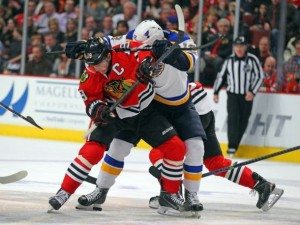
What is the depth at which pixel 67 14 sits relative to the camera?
15.5 m

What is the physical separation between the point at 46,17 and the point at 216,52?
2.83 m

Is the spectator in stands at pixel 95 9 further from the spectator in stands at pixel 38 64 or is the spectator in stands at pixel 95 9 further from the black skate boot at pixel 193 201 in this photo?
the black skate boot at pixel 193 201

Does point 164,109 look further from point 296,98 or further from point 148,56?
point 296,98

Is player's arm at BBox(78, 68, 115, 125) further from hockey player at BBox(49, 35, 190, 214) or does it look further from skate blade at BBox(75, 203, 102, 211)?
skate blade at BBox(75, 203, 102, 211)

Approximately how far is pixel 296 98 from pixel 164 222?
21.2 feet

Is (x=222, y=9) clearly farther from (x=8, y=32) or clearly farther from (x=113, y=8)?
(x=8, y=32)

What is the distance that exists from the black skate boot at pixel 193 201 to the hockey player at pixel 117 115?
39 mm

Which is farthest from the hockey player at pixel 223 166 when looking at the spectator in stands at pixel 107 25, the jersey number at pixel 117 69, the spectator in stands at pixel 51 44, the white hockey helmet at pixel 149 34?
the spectator in stands at pixel 51 44

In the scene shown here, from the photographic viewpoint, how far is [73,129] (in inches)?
583

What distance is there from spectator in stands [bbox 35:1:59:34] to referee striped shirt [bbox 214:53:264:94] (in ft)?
10.1

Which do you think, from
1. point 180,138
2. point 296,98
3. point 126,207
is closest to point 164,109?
point 180,138

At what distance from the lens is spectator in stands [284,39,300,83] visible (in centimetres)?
1324

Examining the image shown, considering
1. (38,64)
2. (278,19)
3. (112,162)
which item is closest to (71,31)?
(38,64)

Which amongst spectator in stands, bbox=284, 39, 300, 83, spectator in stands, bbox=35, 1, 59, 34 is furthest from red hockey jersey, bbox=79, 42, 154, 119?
spectator in stands, bbox=35, 1, 59, 34
